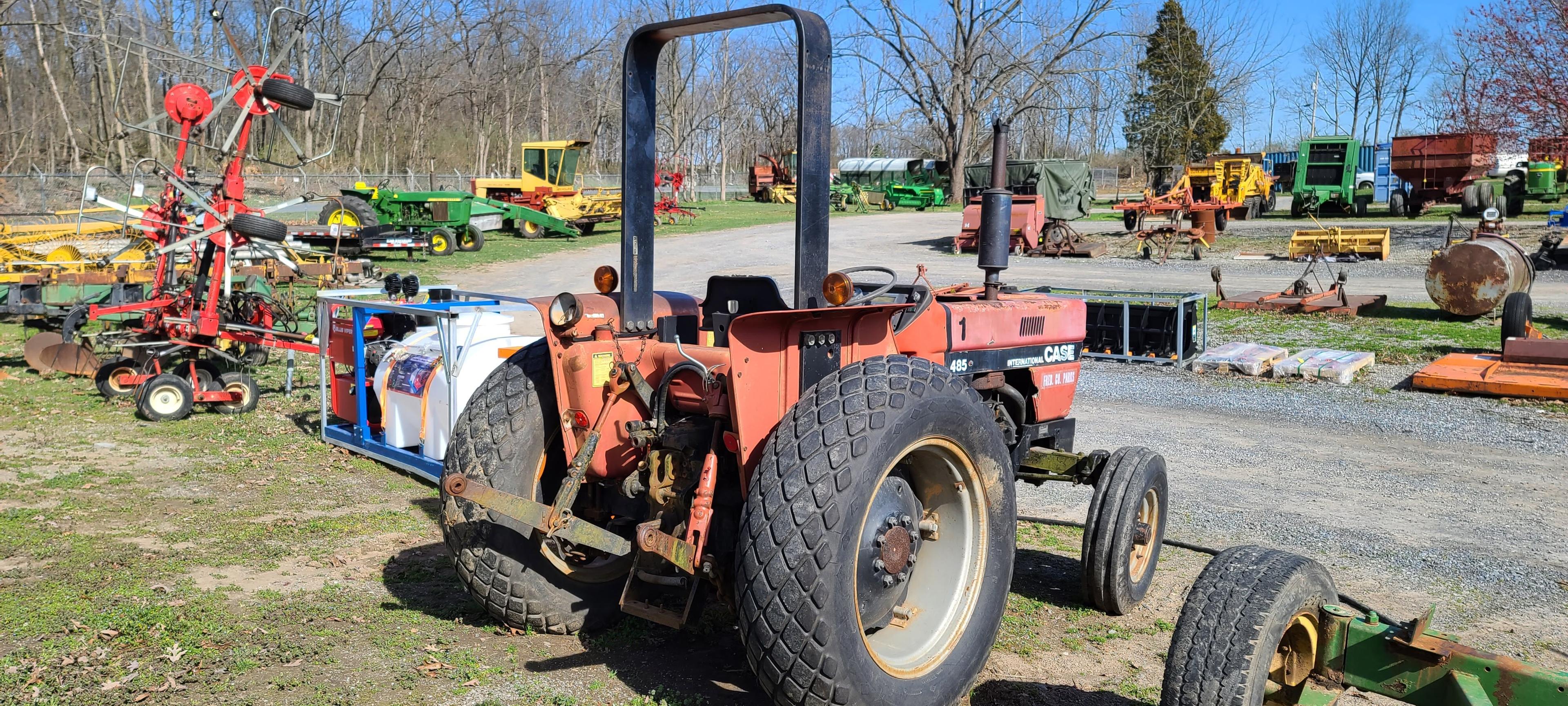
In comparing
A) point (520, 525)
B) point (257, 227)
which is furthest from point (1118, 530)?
point (257, 227)

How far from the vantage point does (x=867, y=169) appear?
180ft

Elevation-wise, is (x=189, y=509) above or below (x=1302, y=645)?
below

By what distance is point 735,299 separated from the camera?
164 inches

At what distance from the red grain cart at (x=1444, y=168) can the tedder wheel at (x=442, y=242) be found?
2555cm

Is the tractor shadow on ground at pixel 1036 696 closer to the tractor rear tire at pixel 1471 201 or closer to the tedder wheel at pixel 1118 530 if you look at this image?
the tedder wheel at pixel 1118 530

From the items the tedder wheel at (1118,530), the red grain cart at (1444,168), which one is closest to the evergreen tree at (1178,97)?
the red grain cart at (1444,168)

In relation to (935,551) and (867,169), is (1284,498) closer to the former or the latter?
(935,551)

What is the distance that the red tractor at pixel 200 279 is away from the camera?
9.35m

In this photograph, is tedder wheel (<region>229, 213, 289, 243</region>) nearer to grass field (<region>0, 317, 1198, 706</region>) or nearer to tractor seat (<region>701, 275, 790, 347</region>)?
grass field (<region>0, 317, 1198, 706</region>)

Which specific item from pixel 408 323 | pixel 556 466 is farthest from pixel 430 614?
pixel 408 323

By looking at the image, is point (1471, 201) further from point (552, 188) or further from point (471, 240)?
point (471, 240)

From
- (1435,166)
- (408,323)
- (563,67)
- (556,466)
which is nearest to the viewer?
(556,466)

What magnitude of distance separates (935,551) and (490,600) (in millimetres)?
1723

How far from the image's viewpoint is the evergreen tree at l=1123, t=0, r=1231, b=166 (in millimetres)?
52406
